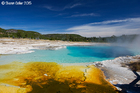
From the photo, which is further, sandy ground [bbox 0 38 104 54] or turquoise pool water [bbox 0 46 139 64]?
sandy ground [bbox 0 38 104 54]

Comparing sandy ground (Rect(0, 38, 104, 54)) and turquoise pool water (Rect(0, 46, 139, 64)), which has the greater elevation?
sandy ground (Rect(0, 38, 104, 54))

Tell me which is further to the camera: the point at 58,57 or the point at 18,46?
the point at 18,46

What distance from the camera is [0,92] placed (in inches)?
164

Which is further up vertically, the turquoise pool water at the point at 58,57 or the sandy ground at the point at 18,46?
the sandy ground at the point at 18,46

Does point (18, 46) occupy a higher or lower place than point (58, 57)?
higher

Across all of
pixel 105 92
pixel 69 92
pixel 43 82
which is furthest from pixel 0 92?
pixel 105 92

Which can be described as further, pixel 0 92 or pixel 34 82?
pixel 34 82

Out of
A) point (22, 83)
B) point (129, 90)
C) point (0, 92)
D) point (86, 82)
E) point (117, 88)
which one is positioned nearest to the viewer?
point (0, 92)

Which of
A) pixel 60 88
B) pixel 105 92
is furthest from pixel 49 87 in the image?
pixel 105 92

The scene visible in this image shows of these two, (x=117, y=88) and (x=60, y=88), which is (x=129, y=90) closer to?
(x=117, y=88)

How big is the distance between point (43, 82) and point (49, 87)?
2.52 feet

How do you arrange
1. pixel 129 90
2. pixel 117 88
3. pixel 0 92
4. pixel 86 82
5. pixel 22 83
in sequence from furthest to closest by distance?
pixel 86 82 → pixel 22 83 → pixel 117 88 → pixel 129 90 → pixel 0 92

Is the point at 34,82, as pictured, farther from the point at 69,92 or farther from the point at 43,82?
the point at 69,92

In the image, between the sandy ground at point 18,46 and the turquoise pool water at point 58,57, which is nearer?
the turquoise pool water at point 58,57
